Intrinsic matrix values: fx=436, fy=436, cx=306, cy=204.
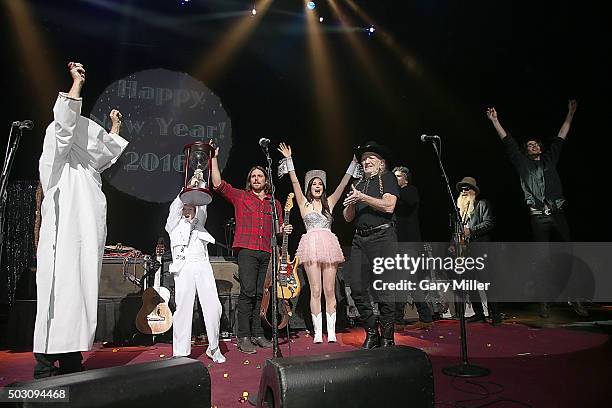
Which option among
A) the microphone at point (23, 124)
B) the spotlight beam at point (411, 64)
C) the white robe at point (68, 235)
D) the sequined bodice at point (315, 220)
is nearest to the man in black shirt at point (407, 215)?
the sequined bodice at point (315, 220)

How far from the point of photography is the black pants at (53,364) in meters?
3.03

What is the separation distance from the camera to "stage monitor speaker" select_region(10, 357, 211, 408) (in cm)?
154

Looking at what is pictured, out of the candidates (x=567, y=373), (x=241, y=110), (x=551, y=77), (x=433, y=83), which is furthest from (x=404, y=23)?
(x=567, y=373)

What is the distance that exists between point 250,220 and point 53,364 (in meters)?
2.48

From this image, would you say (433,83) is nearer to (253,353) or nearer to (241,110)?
(241,110)

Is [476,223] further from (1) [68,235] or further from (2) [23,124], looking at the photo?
(2) [23,124]

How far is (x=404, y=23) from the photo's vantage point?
8.00 meters

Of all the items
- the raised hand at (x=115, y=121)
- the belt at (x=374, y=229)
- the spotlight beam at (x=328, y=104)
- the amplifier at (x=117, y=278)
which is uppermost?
the spotlight beam at (x=328, y=104)

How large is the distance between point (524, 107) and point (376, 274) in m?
5.80

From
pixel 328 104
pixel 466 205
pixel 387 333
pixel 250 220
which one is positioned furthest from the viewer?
pixel 328 104

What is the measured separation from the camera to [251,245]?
5004 millimetres

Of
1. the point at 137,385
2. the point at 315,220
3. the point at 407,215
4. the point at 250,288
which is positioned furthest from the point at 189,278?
the point at 407,215

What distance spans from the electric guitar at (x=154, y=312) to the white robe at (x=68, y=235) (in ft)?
6.92
